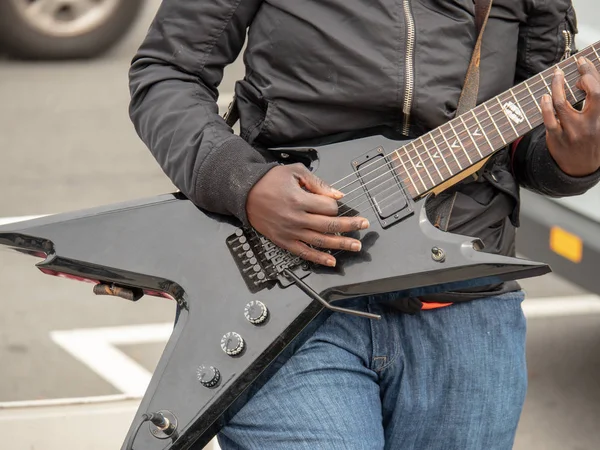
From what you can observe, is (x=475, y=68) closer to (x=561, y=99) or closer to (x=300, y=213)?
(x=561, y=99)

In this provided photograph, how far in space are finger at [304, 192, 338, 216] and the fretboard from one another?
0.21 metres

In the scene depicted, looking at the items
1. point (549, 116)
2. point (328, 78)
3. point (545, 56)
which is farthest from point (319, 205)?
point (545, 56)

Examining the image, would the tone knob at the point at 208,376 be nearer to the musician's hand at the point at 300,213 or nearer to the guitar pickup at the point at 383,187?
the musician's hand at the point at 300,213

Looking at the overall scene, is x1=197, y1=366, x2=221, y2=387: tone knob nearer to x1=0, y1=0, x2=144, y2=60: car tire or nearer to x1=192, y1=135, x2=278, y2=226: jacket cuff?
x1=192, y1=135, x2=278, y2=226: jacket cuff

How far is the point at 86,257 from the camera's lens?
2119 millimetres

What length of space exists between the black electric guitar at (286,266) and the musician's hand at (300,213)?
0.24ft

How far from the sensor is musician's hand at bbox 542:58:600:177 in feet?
6.31

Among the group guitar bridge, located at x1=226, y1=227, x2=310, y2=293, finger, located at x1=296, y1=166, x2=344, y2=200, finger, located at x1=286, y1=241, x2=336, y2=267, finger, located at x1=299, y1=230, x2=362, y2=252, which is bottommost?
guitar bridge, located at x1=226, y1=227, x2=310, y2=293

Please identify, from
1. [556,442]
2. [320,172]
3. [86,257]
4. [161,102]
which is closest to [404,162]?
[320,172]

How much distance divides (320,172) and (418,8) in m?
0.41

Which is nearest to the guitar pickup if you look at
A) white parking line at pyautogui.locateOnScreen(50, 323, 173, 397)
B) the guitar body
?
the guitar body

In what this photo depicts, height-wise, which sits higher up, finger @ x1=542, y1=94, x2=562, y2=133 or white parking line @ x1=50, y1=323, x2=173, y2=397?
finger @ x1=542, y1=94, x2=562, y2=133

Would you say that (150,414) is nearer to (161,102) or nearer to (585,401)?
(161,102)

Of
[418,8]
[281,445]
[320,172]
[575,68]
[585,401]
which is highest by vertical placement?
[418,8]
